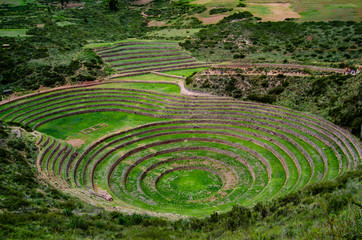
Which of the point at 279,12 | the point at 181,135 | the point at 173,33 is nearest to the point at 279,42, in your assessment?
the point at 279,12

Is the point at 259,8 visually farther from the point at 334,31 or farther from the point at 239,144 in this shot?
the point at 239,144

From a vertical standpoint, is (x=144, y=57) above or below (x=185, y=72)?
above

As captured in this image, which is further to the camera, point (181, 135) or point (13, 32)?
point (13, 32)

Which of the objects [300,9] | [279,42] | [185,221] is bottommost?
[185,221]

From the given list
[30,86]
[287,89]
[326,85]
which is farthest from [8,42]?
[326,85]

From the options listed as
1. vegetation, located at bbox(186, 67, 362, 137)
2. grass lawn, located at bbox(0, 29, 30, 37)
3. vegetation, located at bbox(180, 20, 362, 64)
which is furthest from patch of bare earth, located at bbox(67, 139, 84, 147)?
grass lawn, located at bbox(0, 29, 30, 37)

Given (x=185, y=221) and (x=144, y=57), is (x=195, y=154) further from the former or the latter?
(x=144, y=57)

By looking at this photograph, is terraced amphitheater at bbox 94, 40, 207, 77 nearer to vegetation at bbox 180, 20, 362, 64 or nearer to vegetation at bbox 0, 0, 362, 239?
vegetation at bbox 0, 0, 362, 239
